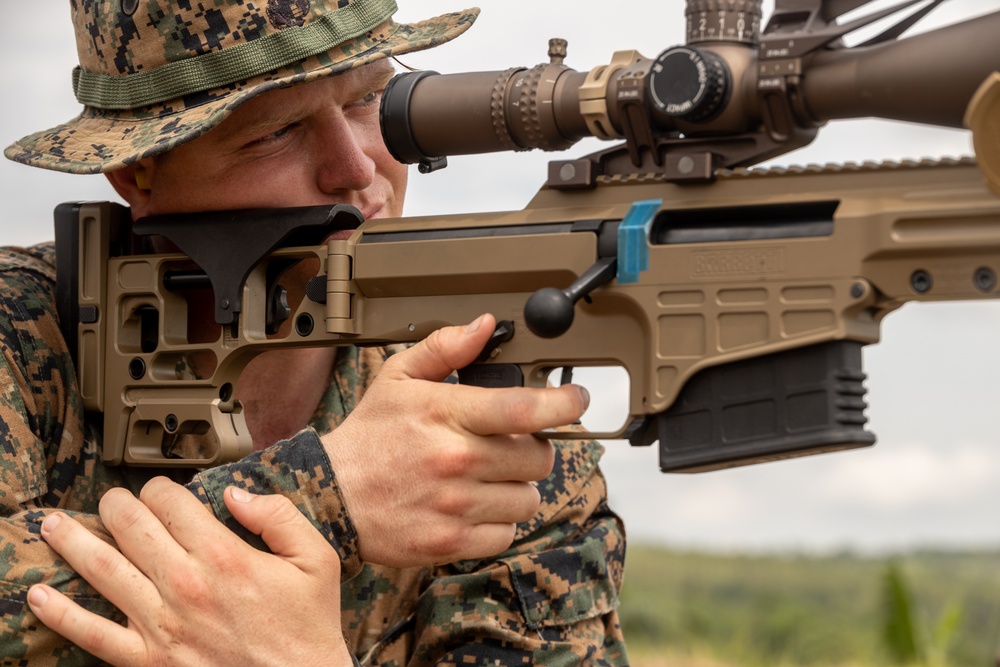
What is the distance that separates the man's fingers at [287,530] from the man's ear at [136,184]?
0.91m

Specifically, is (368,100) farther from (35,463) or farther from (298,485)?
(35,463)

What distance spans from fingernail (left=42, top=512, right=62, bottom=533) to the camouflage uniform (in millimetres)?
24

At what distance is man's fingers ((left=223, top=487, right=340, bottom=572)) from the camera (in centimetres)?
232

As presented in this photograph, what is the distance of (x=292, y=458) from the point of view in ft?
7.80

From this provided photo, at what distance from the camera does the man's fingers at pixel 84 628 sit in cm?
231

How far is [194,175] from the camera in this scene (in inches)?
108

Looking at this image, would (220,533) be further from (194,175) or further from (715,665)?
(715,665)

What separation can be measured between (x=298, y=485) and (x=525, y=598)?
677 millimetres

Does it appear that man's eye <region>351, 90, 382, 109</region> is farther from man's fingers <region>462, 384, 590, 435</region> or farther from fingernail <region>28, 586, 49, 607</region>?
fingernail <region>28, 586, 49, 607</region>

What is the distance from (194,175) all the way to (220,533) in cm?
87

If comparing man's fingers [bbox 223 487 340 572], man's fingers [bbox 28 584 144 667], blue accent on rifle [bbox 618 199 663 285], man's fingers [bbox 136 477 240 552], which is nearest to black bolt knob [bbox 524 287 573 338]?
blue accent on rifle [bbox 618 199 663 285]

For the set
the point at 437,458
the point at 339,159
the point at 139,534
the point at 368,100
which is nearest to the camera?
the point at 437,458

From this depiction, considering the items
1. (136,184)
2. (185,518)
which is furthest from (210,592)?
(136,184)

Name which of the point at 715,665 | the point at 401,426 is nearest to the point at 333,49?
the point at 401,426
